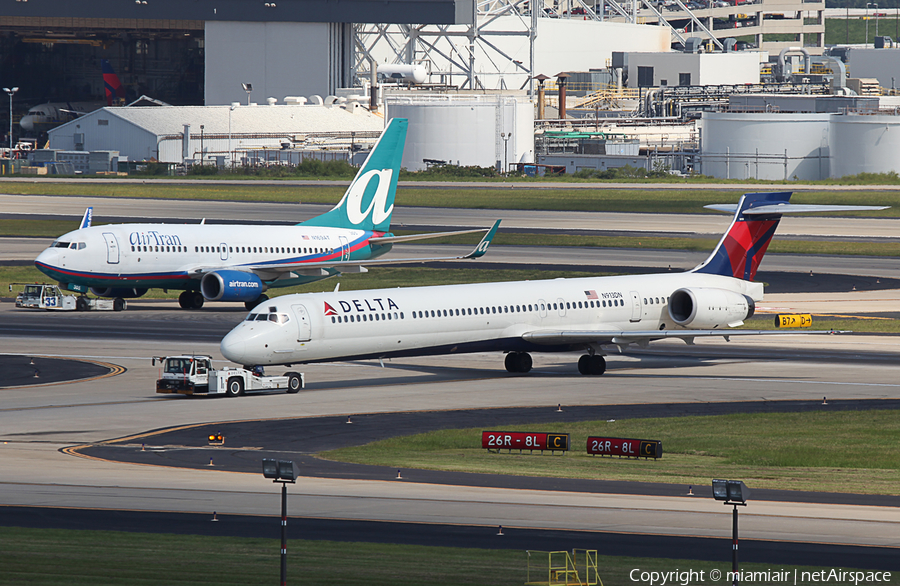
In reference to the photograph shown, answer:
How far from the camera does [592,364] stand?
4691 centimetres

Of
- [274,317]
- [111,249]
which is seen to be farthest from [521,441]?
[111,249]

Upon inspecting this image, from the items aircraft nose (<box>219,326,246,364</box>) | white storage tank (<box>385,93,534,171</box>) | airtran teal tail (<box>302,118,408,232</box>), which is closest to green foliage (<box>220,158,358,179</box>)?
white storage tank (<box>385,93,534,171</box>)

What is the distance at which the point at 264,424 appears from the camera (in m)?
36.3

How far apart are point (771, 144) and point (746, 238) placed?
80.6m

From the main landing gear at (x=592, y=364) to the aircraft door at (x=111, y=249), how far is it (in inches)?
937

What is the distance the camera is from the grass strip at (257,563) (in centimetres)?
1977

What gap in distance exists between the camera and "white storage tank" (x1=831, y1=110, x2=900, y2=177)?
404ft

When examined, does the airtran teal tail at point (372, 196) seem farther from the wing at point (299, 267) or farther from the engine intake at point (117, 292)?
the engine intake at point (117, 292)

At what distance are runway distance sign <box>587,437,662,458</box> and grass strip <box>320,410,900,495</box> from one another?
0.34 meters

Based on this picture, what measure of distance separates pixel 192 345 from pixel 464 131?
9174cm

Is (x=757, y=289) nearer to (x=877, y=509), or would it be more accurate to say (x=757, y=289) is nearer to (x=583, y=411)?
(x=583, y=411)

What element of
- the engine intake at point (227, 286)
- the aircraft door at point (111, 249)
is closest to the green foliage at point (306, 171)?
the engine intake at point (227, 286)

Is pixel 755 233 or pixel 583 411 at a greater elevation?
pixel 755 233

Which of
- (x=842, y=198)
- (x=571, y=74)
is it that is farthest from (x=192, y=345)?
(x=571, y=74)
